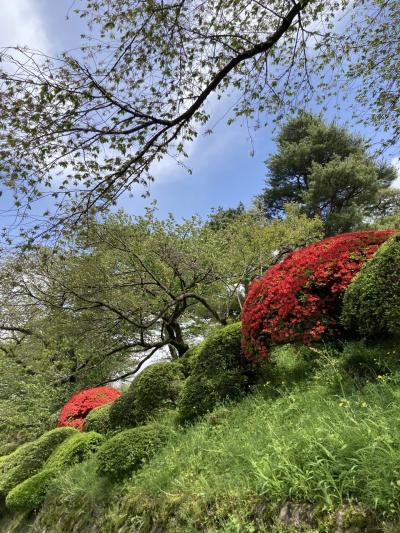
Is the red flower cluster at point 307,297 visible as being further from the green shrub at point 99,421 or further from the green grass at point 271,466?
the green shrub at point 99,421

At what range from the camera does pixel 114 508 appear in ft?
13.5

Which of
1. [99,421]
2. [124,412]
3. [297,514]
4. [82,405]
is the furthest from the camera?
[82,405]

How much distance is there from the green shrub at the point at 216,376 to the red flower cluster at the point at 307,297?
0.40m

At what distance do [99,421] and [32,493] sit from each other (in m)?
1.65

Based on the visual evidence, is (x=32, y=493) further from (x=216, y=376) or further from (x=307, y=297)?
(x=307, y=297)

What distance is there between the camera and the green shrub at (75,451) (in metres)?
6.13

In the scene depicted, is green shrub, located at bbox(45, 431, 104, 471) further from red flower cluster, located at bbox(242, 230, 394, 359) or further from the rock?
the rock

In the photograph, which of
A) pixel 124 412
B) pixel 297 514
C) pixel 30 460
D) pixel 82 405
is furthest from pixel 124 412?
pixel 297 514

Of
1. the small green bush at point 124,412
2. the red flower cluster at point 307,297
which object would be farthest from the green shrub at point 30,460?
the red flower cluster at point 307,297

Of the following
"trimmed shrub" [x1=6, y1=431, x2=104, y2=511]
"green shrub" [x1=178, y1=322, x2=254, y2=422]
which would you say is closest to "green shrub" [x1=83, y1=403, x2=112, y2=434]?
"trimmed shrub" [x1=6, y1=431, x2=104, y2=511]

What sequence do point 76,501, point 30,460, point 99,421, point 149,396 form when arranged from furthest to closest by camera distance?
A: 1. point 99,421
2. point 30,460
3. point 149,396
4. point 76,501

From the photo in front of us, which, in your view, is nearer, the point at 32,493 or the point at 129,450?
the point at 129,450

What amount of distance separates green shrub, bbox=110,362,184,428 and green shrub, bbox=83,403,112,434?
0.46 metres

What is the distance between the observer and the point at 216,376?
525cm
